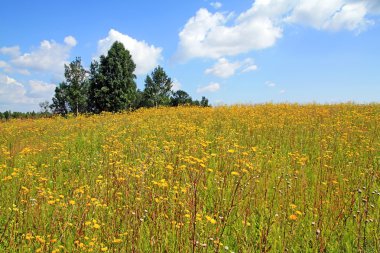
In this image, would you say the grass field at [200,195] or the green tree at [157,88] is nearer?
the grass field at [200,195]

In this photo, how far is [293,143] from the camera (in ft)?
24.0

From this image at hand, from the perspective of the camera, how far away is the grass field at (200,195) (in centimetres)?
288

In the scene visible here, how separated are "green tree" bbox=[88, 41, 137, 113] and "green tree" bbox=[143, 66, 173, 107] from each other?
1003 centimetres

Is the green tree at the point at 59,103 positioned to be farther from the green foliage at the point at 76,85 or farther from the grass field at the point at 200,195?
the grass field at the point at 200,195

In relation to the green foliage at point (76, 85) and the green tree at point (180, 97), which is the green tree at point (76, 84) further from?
the green tree at point (180, 97)

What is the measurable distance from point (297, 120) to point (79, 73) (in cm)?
4477

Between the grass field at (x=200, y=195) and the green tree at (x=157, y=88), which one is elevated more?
the green tree at (x=157, y=88)

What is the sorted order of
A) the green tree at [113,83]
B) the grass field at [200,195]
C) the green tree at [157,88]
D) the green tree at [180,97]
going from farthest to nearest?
the green tree at [180,97] < the green tree at [157,88] < the green tree at [113,83] < the grass field at [200,195]

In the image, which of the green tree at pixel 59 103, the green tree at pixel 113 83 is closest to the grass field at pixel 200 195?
the green tree at pixel 113 83

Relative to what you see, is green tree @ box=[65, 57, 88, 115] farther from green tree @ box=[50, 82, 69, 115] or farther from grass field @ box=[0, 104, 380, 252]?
grass field @ box=[0, 104, 380, 252]

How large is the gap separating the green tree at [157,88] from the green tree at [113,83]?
1003 cm

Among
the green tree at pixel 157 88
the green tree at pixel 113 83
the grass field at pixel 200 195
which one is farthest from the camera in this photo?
the green tree at pixel 157 88

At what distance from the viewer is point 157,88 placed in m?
51.8

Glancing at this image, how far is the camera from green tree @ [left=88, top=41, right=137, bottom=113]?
127 feet
